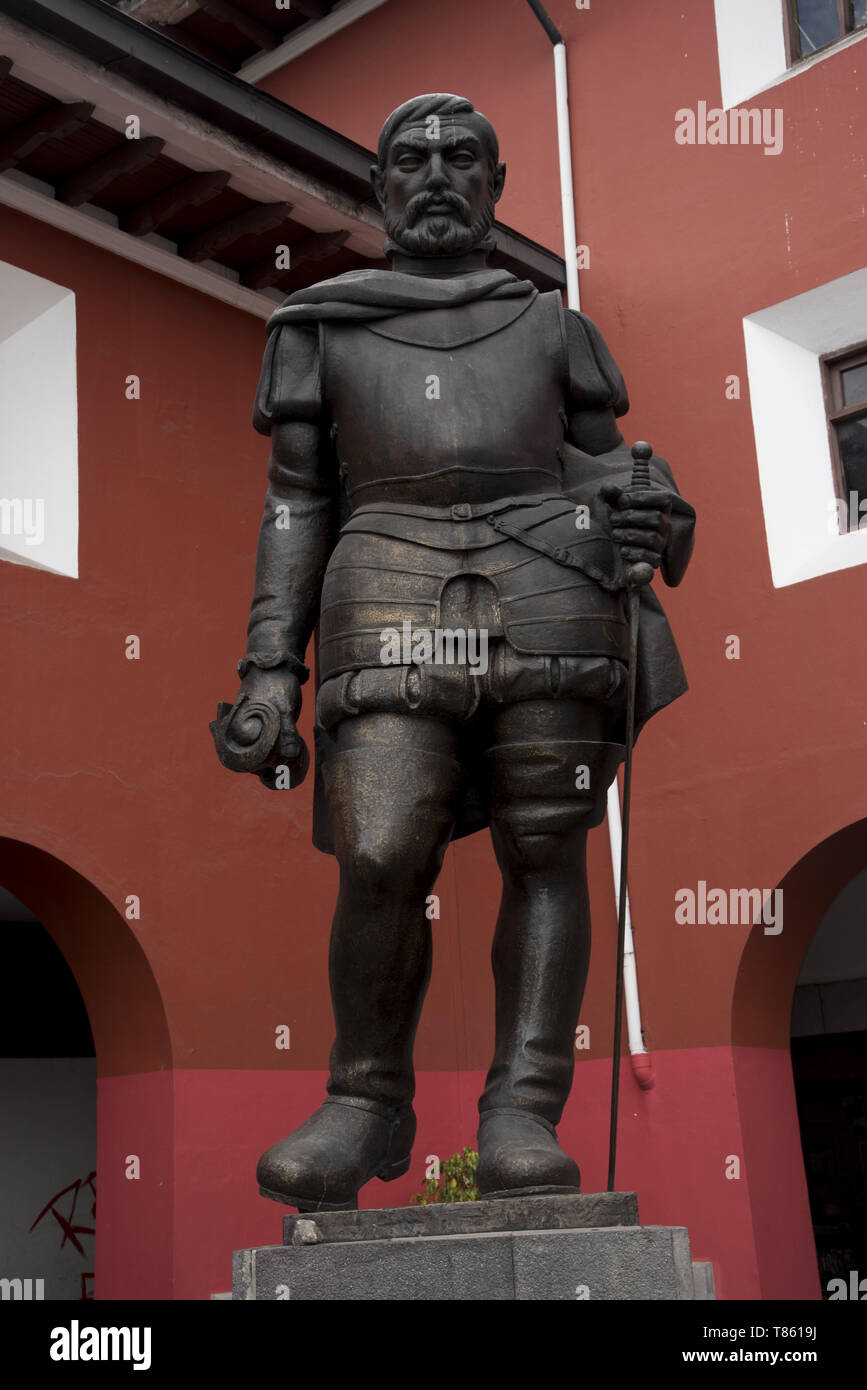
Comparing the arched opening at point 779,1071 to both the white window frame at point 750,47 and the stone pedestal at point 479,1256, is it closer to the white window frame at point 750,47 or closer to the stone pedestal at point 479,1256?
the white window frame at point 750,47

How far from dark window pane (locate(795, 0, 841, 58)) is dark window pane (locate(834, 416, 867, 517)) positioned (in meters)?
2.03

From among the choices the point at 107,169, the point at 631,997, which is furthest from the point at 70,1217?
the point at 107,169

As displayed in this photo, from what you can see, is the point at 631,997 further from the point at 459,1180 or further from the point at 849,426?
the point at 849,426

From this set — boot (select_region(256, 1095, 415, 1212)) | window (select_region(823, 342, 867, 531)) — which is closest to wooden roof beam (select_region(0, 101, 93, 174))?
window (select_region(823, 342, 867, 531))

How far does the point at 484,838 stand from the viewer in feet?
30.6

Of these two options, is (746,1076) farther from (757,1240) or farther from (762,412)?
(762,412)

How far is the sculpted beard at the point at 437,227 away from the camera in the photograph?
3.87 meters

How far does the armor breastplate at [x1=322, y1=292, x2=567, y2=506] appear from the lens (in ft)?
12.1

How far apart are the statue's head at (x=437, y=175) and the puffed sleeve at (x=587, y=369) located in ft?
1.08

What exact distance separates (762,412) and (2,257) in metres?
3.95

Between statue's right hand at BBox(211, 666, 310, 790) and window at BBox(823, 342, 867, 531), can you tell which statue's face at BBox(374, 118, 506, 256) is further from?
window at BBox(823, 342, 867, 531)

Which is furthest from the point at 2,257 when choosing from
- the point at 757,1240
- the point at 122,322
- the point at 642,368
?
the point at 757,1240

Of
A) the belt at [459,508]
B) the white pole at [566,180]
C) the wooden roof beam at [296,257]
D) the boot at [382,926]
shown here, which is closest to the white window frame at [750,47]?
the white pole at [566,180]

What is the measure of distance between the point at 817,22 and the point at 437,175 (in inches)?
231
